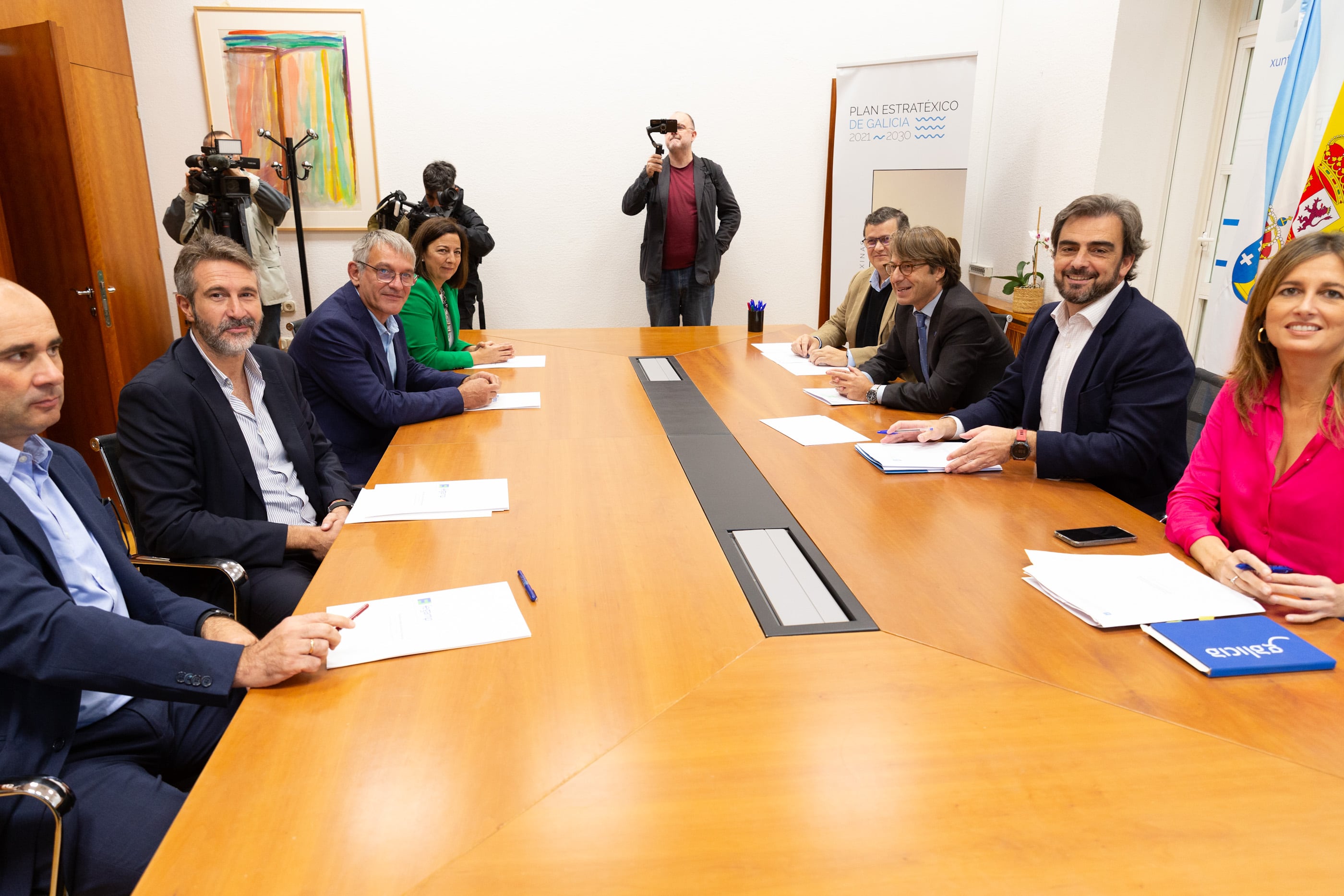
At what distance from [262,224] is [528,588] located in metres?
4.36

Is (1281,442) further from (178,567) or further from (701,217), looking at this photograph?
(701,217)

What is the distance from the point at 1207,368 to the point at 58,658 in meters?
4.16

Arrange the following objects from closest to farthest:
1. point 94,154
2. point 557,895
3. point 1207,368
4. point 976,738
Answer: point 557,895, point 976,738, point 1207,368, point 94,154

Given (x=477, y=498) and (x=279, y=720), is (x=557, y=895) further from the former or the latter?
(x=477, y=498)

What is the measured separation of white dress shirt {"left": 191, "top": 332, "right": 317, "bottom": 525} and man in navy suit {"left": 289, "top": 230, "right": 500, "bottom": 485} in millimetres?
429

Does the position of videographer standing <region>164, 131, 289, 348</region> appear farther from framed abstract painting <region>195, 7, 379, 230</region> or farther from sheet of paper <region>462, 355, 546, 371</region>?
sheet of paper <region>462, 355, 546, 371</region>

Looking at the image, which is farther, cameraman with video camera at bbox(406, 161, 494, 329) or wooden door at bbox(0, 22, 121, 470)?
cameraman with video camera at bbox(406, 161, 494, 329)

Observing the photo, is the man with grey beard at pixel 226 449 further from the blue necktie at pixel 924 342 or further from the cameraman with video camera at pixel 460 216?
the cameraman with video camera at pixel 460 216

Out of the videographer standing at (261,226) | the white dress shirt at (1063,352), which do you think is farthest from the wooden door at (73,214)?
the white dress shirt at (1063,352)

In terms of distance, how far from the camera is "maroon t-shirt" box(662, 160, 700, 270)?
5.42 m

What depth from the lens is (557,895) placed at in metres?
0.86

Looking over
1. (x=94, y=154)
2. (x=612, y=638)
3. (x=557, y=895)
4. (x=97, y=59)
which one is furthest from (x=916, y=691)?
(x=97, y=59)

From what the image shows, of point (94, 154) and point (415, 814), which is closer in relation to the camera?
point (415, 814)

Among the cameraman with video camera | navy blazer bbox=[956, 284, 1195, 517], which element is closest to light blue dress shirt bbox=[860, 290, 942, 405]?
navy blazer bbox=[956, 284, 1195, 517]
